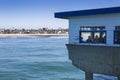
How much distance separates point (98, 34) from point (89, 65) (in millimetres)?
2089

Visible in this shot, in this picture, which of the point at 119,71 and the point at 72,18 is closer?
the point at 119,71

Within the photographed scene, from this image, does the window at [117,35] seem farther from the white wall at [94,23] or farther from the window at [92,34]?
the window at [92,34]

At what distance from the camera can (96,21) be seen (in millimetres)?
23438

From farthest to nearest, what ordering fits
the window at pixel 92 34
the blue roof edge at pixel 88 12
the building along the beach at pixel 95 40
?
1. the window at pixel 92 34
2. the building along the beach at pixel 95 40
3. the blue roof edge at pixel 88 12

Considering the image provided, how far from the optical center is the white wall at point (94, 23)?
2272 cm

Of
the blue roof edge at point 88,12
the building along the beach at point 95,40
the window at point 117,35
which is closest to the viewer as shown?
the blue roof edge at point 88,12

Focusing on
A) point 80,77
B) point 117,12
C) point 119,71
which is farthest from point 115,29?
point 80,77

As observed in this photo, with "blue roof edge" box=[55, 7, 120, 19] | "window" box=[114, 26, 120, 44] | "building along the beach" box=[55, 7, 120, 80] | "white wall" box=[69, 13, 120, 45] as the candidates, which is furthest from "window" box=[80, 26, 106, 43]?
"blue roof edge" box=[55, 7, 120, 19]

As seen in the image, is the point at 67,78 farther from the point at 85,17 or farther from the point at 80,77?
the point at 85,17

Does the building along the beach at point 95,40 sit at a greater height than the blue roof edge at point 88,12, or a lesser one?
lesser

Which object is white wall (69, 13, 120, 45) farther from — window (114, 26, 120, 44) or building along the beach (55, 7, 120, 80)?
window (114, 26, 120, 44)

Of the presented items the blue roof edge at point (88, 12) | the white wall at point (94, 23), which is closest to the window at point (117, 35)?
the white wall at point (94, 23)

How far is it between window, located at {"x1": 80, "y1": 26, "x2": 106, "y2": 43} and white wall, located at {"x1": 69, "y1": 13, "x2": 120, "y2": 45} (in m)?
0.28

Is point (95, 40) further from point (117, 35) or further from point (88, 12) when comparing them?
point (88, 12)
